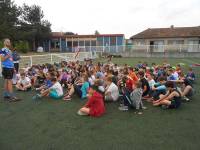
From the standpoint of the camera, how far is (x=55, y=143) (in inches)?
168

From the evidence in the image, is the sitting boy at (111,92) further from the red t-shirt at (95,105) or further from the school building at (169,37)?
the school building at (169,37)

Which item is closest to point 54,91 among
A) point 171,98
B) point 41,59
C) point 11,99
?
point 11,99

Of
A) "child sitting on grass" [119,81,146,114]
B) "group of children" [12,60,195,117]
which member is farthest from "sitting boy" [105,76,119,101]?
"child sitting on grass" [119,81,146,114]

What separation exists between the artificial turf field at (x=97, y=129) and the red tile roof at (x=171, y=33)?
130 feet

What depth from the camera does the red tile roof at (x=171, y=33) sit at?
42.6 meters

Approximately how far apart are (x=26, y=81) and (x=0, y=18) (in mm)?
39128

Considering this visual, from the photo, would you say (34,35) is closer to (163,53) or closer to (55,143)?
(163,53)

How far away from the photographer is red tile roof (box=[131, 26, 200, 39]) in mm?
42553

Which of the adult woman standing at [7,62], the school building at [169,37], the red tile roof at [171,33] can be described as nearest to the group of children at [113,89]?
the adult woman standing at [7,62]

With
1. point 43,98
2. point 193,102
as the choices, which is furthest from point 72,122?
point 193,102

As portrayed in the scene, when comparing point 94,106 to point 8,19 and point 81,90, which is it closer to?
point 81,90

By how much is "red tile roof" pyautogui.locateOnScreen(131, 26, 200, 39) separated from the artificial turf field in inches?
1555

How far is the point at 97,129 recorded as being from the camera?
496 centimetres

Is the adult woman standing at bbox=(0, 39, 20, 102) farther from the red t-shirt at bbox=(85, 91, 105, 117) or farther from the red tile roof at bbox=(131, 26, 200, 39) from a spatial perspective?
the red tile roof at bbox=(131, 26, 200, 39)
